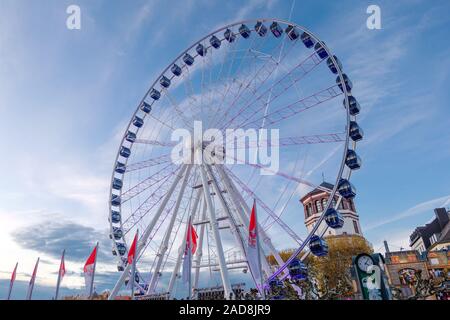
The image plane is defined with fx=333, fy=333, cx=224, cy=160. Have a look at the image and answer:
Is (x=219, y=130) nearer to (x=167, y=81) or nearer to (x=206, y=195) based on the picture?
(x=206, y=195)

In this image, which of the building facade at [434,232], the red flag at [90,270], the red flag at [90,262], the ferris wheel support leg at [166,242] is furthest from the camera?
the building facade at [434,232]

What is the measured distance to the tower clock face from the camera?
14828 millimetres

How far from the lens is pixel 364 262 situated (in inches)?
589

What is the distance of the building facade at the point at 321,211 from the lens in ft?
179

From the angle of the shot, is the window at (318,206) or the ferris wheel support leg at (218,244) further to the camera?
the window at (318,206)

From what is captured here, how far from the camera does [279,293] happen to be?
821 inches

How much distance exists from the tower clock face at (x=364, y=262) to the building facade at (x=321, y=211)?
40005 mm

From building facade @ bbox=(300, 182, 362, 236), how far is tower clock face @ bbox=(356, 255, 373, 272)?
40005mm

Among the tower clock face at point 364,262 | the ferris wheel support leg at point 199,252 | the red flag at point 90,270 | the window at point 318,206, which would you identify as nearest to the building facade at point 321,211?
the window at point 318,206

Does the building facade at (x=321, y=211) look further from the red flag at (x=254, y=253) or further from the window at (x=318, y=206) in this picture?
the red flag at (x=254, y=253)

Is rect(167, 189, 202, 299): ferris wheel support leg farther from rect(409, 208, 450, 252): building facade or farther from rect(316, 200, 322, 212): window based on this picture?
rect(409, 208, 450, 252): building facade
